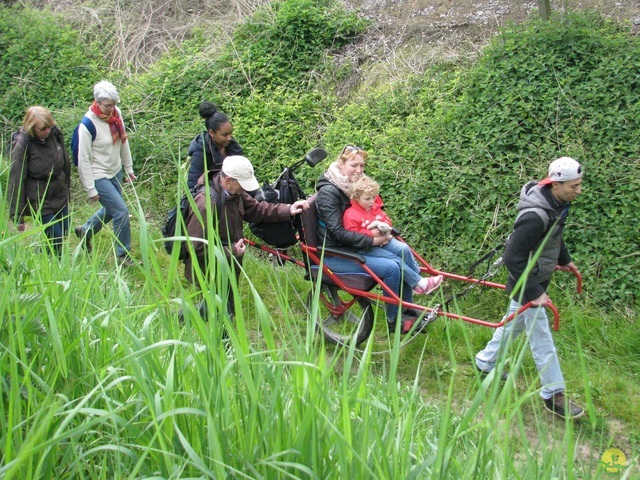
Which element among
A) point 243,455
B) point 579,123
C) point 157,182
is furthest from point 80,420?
point 157,182

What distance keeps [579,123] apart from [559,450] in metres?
5.31

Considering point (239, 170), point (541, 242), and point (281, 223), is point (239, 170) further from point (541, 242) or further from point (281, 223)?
point (541, 242)

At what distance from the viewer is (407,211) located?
755cm

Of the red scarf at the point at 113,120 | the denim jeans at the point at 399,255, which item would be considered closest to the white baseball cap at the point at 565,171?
the denim jeans at the point at 399,255

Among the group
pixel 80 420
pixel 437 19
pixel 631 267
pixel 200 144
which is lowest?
pixel 631 267

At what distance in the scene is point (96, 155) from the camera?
23.5 ft

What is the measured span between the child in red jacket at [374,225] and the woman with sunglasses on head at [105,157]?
2164 mm

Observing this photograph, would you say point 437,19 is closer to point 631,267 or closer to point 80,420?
point 631,267

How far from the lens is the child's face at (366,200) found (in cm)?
588

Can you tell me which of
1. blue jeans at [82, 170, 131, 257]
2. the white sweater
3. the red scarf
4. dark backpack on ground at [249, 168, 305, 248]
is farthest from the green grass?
blue jeans at [82, 170, 131, 257]

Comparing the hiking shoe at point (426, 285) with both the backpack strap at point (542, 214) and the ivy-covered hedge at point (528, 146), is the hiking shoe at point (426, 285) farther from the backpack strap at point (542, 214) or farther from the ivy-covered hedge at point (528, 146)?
the ivy-covered hedge at point (528, 146)

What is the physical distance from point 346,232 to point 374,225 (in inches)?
9.4

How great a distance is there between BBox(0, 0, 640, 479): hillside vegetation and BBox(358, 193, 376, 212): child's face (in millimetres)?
959

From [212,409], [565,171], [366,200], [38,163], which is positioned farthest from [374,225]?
[212,409]
